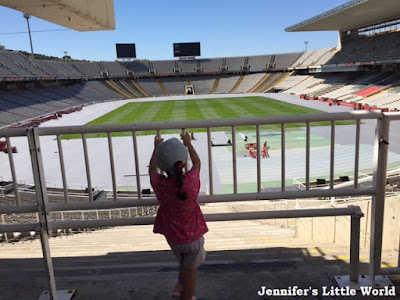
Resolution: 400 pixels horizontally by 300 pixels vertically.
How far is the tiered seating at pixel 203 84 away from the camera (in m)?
75.7

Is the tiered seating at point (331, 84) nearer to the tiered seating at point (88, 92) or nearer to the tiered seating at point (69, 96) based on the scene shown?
the tiered seating at point (88, 92)

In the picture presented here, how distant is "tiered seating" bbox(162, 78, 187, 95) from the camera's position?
75.7 m

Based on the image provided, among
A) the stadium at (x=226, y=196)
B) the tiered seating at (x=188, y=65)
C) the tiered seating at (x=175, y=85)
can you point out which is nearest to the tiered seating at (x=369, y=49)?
the stadium at (x=226, y=196)

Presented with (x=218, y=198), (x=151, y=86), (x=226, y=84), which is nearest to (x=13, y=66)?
(x=151, y=86)

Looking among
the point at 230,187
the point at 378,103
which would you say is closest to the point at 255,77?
the point at 378,103

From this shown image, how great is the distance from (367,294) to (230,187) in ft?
39.3

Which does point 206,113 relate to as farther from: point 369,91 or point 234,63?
point 234,63

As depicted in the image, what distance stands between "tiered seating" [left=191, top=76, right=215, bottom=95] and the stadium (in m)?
29.7

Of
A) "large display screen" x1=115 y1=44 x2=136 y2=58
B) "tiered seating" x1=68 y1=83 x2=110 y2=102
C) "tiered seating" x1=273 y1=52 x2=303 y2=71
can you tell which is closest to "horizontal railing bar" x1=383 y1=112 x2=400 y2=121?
"tiered seating" x1=68 y1=83 x2=110 y2=102

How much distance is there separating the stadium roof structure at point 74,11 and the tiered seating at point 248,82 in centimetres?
6770

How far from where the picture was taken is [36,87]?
2221 inches

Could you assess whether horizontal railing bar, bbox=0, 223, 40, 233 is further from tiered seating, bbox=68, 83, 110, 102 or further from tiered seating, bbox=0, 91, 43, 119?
tiered seating, bbox=68, 83, 110, 102

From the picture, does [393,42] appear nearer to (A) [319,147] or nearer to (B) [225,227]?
(A) [319,147]

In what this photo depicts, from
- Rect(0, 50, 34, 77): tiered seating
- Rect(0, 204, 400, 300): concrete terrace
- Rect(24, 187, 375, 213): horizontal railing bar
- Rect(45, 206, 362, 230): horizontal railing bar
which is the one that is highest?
Rect(0, 50, 34, 77): tiered seating
